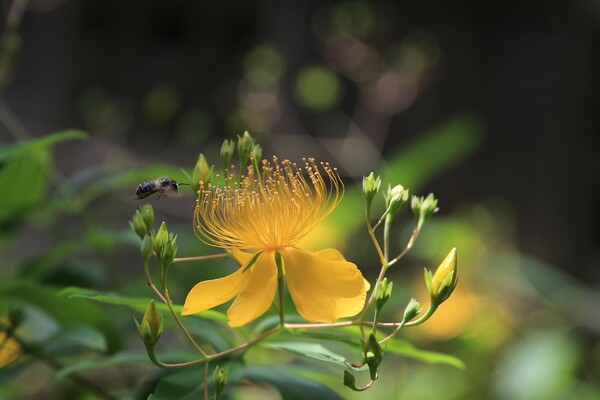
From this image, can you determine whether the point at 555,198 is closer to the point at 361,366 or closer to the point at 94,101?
the point at 94,101

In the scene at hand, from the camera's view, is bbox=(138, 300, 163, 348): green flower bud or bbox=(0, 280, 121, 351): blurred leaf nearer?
bbox=(138, 300, 163, 348): green flower bud

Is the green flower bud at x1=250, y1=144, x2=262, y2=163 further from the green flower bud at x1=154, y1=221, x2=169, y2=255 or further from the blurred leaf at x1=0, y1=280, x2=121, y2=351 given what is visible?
the blurred leaf at x1=0, y1=280, x2=121, y2=351

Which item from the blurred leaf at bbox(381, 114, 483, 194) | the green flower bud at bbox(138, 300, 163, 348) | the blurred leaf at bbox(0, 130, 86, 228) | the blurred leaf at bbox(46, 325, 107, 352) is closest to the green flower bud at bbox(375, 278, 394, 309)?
the green flower bud at bbox(138, 300, 163, 348)

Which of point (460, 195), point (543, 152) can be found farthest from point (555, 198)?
point (460, 195)

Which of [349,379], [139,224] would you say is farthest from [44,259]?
[349,379]

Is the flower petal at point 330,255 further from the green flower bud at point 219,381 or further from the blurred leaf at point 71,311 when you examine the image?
the blurred leaf at point 71,311

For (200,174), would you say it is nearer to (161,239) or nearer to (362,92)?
(161,239)
